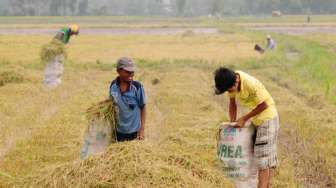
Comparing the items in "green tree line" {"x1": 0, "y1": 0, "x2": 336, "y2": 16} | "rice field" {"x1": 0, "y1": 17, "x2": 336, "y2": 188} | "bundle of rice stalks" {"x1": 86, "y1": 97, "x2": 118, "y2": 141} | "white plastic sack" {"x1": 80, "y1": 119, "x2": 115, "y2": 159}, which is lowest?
"rice field" {"x1": 0, "y1": 17, "x2": 336, "y2": 188}

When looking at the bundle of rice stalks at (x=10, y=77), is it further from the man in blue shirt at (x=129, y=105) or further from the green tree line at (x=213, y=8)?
the green tree line at (x=213, y=8)

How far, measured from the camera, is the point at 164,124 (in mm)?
9578

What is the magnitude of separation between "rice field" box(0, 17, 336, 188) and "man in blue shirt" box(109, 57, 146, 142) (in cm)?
32

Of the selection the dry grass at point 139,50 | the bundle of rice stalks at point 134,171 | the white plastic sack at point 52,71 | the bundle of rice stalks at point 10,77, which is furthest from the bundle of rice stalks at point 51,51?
the bundle of rice stalks at point 134,171

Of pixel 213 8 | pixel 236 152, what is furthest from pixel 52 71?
pixel 213 8

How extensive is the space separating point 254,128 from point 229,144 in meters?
0.29

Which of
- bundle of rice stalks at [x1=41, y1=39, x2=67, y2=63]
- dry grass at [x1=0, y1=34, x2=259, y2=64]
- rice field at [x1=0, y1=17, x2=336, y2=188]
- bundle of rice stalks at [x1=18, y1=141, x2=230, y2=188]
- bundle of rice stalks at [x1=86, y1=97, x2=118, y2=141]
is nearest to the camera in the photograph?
bundle of rice stalks at [x1=18, y1=141, x2=230, y2=188]

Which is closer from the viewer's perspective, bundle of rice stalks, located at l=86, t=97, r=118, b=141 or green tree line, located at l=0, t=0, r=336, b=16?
bundle of rice stalks, located at l=86, t=97, r=118, b=141

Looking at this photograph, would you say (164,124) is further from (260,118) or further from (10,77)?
(10,77)

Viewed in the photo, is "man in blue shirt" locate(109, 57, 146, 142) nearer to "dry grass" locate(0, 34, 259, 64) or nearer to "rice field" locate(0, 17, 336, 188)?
"rice field" locate(0, 17, 336, 188)

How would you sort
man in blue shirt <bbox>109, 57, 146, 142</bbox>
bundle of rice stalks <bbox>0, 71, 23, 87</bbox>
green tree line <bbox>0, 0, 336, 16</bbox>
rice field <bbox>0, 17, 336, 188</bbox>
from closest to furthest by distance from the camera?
rice field <bbox>0, 17, 336, 188</bbox>, man in blue shirt <bbox>109, 57, 146, 142</bbox>, bundle of rice stalks <bbox>0, 71, 23, 87</bbox>, green tree line <bbox>0, 0, 336, 16</bbox>

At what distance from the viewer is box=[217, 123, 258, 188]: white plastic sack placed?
522 centimetres

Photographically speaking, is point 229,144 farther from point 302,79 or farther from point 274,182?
point 302,79

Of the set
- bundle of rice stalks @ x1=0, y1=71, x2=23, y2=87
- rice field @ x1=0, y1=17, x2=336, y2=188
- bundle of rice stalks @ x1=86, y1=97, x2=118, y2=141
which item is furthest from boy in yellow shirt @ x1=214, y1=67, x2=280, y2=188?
bundle of rice stalks @ x1=0, y1=71, x2=23, y2=87
